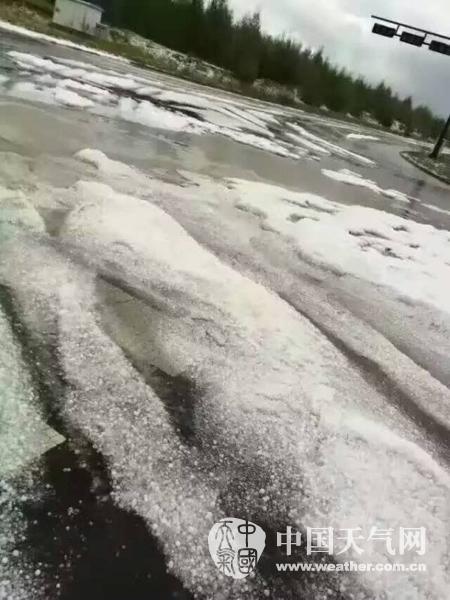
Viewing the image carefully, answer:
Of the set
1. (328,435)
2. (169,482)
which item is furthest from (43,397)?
(328,435)

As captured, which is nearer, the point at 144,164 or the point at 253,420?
the point at 253,420

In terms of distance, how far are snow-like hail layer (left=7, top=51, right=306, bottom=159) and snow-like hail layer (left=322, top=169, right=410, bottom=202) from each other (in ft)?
3.26

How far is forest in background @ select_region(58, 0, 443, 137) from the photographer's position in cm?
3512

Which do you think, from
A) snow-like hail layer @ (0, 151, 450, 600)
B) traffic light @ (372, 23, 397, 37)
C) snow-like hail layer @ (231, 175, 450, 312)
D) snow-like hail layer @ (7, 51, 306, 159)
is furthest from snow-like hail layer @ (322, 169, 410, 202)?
traffic light @ (372, 23, 397, 37)

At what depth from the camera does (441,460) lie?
9.68ft

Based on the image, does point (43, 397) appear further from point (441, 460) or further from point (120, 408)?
point (441, 460)

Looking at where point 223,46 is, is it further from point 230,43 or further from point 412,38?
point 412,38

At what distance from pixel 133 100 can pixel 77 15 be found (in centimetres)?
1810

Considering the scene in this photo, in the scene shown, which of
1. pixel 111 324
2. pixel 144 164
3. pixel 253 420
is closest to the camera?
pixel 253 420

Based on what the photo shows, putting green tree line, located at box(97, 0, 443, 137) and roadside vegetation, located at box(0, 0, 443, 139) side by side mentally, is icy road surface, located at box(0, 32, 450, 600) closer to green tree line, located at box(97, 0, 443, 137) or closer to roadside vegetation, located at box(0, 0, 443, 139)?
roadside vegetation, located at box(0, 0, 443, 139)

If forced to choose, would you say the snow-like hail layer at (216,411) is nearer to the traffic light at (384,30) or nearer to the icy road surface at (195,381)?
the icy road surface at (195,381)

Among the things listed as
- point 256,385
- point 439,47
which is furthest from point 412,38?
point 256,385

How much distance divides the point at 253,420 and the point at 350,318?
1.77 meters

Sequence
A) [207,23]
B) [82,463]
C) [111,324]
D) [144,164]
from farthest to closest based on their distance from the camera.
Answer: [207,23]
[144,164]
[111,324]
[82,463]
